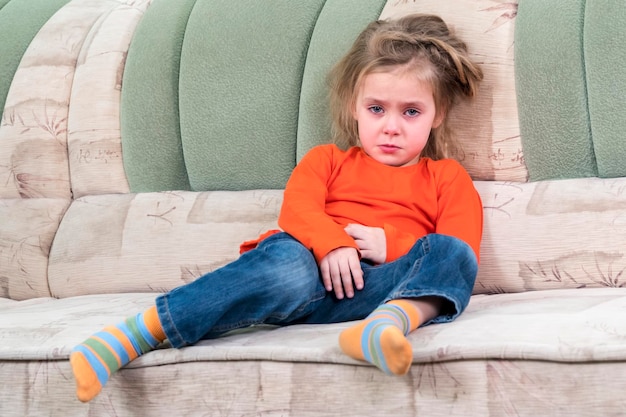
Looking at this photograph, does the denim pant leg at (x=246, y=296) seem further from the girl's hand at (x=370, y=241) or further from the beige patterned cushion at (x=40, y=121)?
the beige patterned cushion at (x=40, y=121)

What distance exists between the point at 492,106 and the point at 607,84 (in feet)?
0.71

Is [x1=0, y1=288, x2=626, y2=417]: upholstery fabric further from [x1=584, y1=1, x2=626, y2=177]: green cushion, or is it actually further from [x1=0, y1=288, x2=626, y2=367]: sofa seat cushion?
[x1=584, y1=1, x2=626, y2=177]: green cushion

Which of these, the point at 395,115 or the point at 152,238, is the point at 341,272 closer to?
the point at 395,115

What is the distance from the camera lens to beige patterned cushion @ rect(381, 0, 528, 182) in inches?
62.2

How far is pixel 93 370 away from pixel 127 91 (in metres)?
1.00

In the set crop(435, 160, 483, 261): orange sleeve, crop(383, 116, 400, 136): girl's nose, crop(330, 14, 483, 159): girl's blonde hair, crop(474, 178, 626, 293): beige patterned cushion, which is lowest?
crop(474, 178, 626, 293): beige patterned cushion

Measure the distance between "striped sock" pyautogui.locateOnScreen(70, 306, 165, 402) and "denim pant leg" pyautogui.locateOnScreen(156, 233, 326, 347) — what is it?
0.08 ft

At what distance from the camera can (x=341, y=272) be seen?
1320 mm

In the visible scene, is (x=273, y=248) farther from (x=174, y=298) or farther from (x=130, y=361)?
(x=130, y=361)

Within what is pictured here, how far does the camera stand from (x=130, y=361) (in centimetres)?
114

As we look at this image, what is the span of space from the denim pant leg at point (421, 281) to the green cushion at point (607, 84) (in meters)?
0.41

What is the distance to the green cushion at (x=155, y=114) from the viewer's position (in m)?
1.89

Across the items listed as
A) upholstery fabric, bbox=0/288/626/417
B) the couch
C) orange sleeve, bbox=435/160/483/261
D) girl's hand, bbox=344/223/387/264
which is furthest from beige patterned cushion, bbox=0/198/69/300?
orange sleeve, bbox=435/160/483/261

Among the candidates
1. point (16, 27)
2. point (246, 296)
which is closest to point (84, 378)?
point (246, 296)
